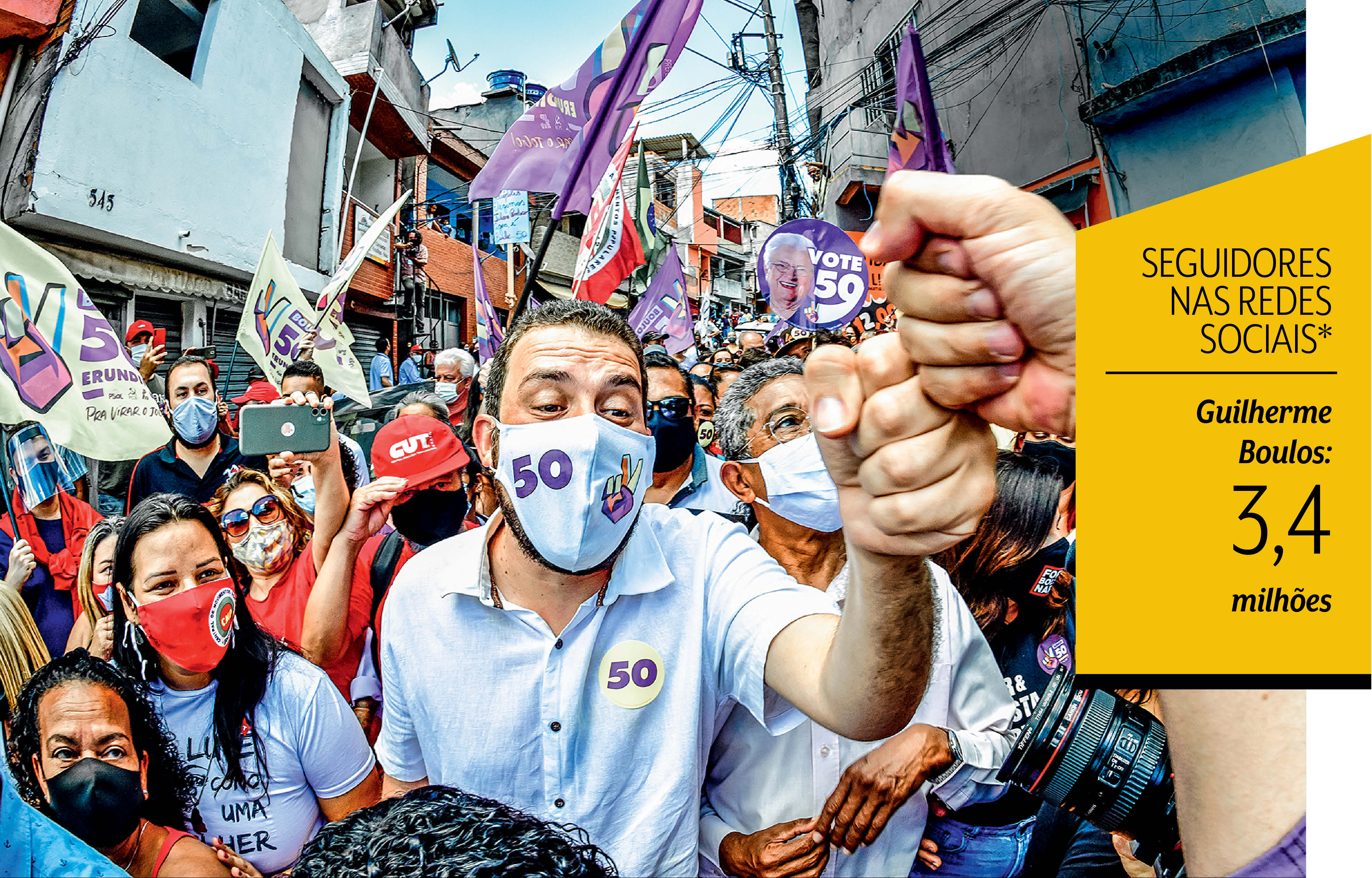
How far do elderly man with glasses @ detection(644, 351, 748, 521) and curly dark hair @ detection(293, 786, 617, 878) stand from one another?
6.57ft

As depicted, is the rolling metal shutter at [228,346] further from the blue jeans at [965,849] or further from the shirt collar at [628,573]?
the blue jeans at [965,849]

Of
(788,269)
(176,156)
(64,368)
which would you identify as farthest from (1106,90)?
(176,156)

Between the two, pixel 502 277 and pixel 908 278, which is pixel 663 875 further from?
pixel 502 277

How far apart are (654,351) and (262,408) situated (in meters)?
2.34

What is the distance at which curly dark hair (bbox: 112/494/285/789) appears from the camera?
1.99 meters

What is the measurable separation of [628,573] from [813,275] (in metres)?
5.49

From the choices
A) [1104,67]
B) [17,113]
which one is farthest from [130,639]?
[1104,67]

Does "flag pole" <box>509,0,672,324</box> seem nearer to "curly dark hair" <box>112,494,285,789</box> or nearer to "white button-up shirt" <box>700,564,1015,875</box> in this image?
"curly dark hair" <box>112,494,285,789</box>

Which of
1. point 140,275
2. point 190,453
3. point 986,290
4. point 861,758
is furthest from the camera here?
point 140,275

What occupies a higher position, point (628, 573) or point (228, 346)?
point (228, 346)

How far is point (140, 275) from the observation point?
8453 mm

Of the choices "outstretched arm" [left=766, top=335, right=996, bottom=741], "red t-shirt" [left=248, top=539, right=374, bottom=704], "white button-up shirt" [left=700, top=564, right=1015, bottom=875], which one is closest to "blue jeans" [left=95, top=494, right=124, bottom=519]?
"red t-shirt" [left=248, top=539, right=374, bottom=704]

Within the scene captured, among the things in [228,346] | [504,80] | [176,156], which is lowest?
[228,346]

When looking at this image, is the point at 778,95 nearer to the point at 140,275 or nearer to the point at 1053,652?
the point at 140,275
